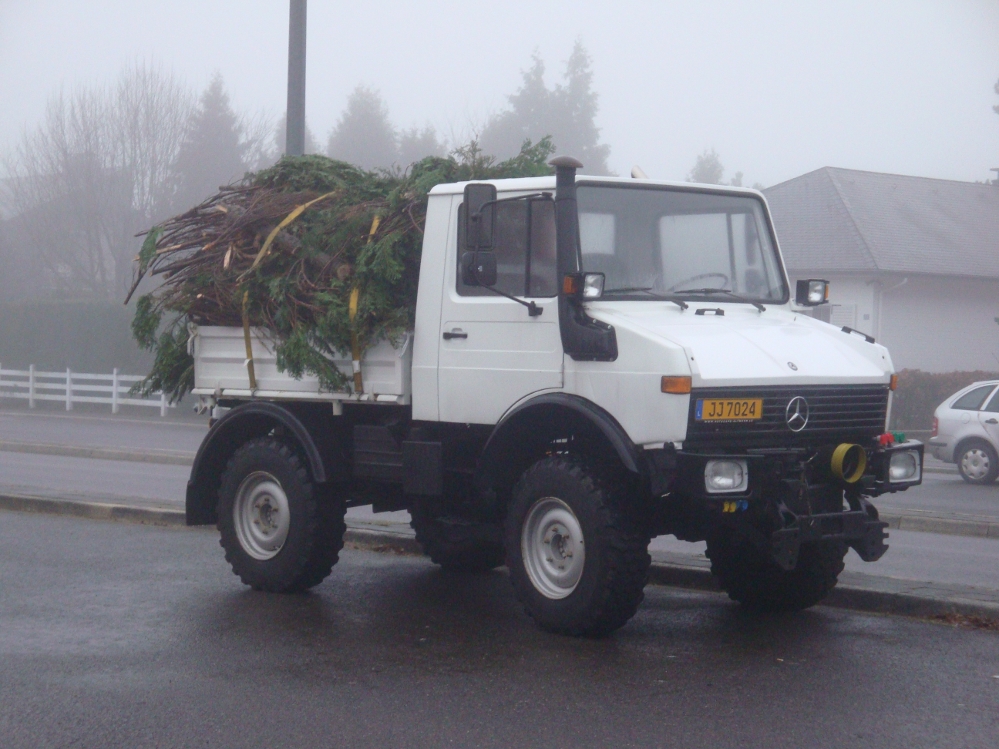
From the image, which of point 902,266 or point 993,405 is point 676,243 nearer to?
point 993,405

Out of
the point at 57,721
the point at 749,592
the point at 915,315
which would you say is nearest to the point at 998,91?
the point at 915,315

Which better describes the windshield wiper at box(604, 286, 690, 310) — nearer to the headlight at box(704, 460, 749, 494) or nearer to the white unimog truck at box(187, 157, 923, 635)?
the white unimog truck at box(187, 157, 923, 635)

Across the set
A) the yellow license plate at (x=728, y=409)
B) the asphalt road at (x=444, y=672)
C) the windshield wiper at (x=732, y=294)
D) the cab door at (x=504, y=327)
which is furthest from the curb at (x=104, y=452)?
the yellow license plate at (x=728, y=409)

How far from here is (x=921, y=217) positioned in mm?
37469

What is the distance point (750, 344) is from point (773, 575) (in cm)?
162

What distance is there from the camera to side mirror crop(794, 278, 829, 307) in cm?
764

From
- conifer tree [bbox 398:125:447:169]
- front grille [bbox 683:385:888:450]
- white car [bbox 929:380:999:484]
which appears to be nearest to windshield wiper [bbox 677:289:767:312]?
front grille [bbox 683:385:888:450]

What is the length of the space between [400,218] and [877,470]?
10.6 ft

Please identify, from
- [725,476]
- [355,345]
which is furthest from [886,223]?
[725,476]

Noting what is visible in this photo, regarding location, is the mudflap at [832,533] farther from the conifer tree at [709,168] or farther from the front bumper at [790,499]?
the conifer tree at [709,168]

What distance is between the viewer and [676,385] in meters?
6.17

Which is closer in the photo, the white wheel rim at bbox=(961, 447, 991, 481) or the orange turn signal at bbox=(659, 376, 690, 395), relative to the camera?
the orange turn signal at bbox=(659, 376, 690, 395)

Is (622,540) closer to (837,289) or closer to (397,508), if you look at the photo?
(397,508)

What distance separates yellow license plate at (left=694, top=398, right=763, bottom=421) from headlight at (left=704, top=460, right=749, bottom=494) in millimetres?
236
